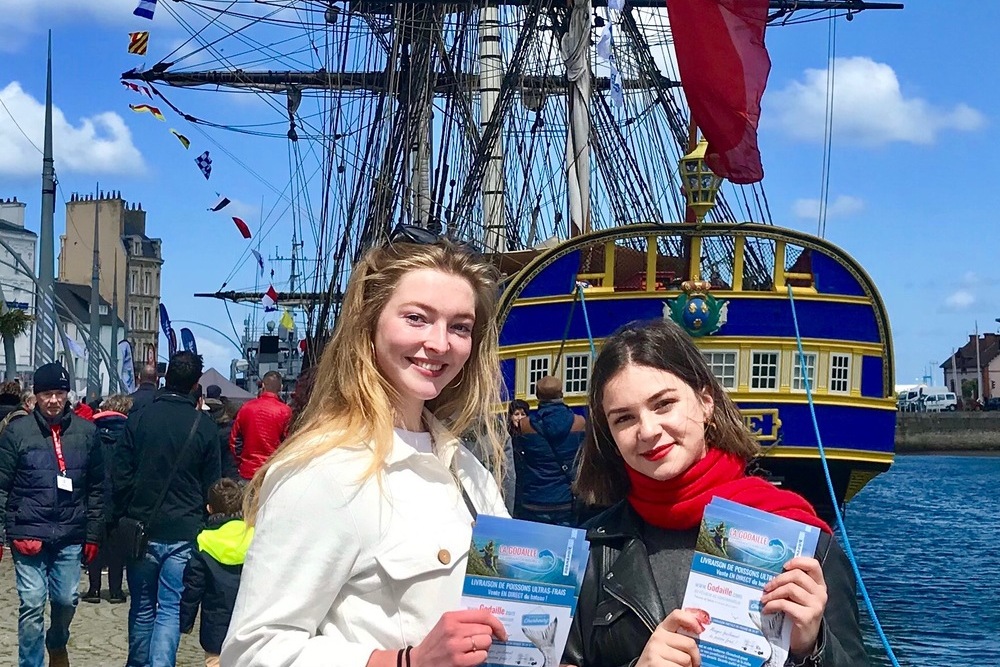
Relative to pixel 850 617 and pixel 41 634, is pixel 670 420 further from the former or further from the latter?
pixel 41 634

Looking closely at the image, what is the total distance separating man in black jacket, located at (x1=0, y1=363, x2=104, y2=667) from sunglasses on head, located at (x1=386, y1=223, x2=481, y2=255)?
4716 mm

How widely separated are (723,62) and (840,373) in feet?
17.0

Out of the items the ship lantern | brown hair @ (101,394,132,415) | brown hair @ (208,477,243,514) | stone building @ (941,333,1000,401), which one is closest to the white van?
stone building @ (941,333,1000,401)

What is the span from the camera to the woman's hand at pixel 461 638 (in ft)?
7.20

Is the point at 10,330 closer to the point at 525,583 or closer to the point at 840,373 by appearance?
the point at 840,373

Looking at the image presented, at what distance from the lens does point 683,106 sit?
29672 mm

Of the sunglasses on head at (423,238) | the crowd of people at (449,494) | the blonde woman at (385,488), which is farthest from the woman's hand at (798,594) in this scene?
the sunglasses on head at (423,238)

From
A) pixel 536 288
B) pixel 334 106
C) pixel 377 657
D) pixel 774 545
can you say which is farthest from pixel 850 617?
pixel 334 106

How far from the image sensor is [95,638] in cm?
869

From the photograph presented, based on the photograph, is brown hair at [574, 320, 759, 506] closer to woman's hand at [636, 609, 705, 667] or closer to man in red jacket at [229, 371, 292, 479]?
woman's hand at [636, 609, 705, 667]

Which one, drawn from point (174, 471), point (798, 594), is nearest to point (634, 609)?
point (798, 594)

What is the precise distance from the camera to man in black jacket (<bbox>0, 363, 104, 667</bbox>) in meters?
6.91

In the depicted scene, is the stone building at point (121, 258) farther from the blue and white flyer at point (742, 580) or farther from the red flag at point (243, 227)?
the blue and white flyer at point (742, 580)

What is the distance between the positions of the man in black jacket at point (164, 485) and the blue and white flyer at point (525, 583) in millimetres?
4889
